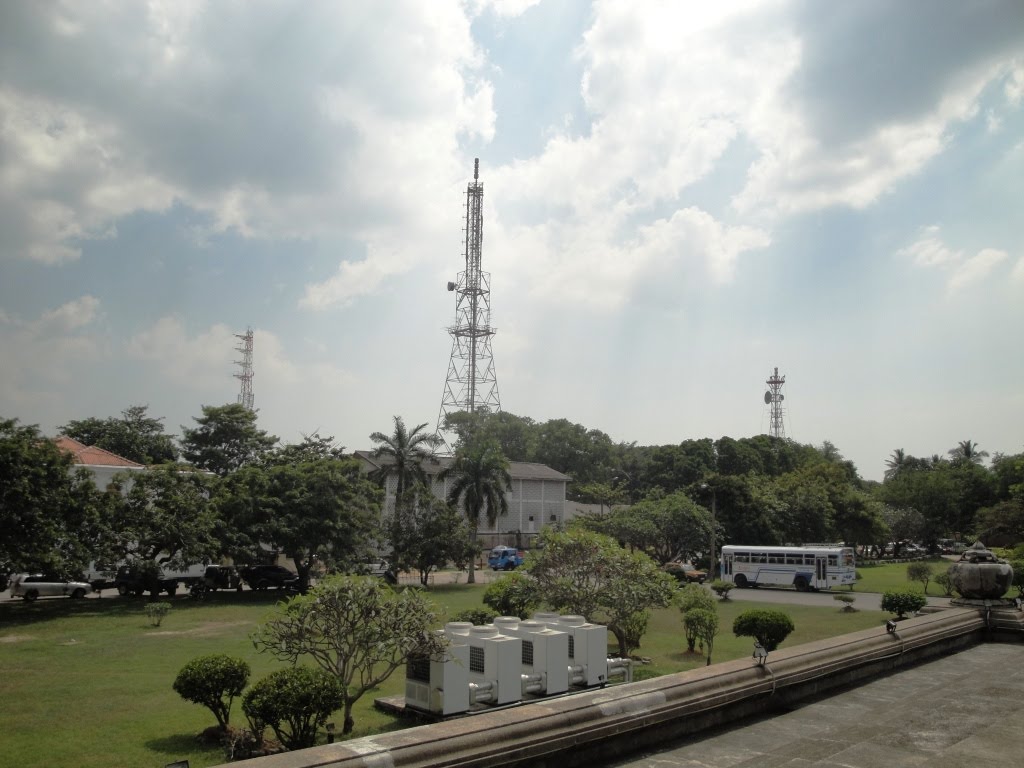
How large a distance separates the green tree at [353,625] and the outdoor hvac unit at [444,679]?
1.08 ft

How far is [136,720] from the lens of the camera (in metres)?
12.6

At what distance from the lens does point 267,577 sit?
118ft

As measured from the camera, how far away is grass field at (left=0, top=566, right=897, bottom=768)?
1116 centimetres

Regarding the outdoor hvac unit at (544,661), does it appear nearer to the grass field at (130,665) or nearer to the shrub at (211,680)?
the grass field at (130,665)

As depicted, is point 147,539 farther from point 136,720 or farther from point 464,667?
point 464,667

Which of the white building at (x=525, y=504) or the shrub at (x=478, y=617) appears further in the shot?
the white building at (x=525, y=504)

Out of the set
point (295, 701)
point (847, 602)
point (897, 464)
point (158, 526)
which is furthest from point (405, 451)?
point (897, 464)

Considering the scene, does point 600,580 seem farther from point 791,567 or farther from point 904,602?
point 791,567

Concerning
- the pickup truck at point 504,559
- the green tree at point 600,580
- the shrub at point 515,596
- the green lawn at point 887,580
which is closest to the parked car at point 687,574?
the green lawn at point 887,580

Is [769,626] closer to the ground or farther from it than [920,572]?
closer to the ground

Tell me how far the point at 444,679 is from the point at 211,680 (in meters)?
3.45

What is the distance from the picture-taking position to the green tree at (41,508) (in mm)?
24688

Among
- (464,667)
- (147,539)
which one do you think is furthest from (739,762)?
(147,539)

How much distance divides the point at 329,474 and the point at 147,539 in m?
7.93
